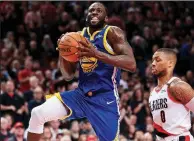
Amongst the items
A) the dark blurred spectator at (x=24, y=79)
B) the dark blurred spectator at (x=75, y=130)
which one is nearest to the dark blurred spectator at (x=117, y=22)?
the dark blurred spectator at (x=24, y=79)

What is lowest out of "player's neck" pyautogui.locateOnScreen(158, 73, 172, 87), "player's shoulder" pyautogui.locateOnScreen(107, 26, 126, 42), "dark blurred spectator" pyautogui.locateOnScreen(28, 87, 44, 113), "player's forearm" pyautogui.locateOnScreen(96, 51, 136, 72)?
"dark blurred spectator" pyautogui.locateOnScreen(28, 87, 44, 113)

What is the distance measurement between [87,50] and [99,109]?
0.98 meters

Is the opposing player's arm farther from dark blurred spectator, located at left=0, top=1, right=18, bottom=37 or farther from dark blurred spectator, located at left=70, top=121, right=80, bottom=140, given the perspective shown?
dark blurred spectator, located at left=0, top=1, right=18, bottom=37

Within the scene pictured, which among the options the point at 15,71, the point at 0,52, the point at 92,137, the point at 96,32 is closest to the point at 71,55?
the point at 96,32

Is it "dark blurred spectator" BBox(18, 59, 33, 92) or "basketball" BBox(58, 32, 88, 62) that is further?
"dark blurred spectator" BBox(18, 59, 33, 92)

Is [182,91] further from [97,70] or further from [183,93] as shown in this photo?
[97,70]

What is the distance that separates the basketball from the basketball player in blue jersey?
0.26 m

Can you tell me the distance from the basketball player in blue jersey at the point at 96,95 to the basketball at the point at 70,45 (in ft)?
0.85

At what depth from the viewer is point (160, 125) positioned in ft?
22.6

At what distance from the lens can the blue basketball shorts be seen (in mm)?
7270

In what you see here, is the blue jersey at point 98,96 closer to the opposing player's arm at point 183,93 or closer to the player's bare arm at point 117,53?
the player's bare arm at point 117,53

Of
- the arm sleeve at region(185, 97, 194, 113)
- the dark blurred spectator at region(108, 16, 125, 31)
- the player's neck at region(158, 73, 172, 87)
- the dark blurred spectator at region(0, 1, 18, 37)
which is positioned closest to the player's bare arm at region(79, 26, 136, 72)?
the player's neck at region(158, 73, 172, 87)

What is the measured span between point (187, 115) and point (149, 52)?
964 centimetres

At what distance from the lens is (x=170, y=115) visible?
22.4 feet
